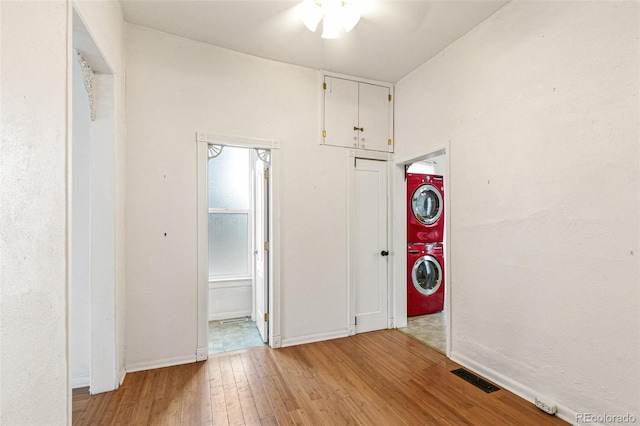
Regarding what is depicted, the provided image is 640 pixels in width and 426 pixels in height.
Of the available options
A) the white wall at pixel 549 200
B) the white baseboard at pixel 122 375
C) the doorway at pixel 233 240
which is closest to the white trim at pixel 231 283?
the doorway at pixel 233 240

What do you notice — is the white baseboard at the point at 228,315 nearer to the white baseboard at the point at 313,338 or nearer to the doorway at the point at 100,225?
the white baseboard at the point at 313,338

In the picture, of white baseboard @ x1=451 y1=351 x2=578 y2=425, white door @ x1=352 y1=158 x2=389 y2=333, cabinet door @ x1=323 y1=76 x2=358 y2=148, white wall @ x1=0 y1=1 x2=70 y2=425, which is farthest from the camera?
white door @ x1=352 y1=158 x2=389 y2=333

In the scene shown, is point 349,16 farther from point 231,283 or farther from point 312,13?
point 231,283

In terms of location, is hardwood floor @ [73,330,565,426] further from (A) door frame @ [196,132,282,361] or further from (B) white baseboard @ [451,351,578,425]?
(A) door frame @ [196,132,282,361]

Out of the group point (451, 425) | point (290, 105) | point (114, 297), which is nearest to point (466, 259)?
point (451, 425)

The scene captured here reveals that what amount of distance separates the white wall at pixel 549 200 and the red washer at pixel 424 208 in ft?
3.95

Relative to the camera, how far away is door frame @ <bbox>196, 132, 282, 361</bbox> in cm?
286

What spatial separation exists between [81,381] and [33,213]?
1.99 meters

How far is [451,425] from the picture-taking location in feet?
6.36

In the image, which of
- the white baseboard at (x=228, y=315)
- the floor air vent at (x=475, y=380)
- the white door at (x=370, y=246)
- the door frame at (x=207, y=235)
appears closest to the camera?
the floor air vent at (x=475, y=380)

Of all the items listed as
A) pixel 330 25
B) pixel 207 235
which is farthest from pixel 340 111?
pixel 207 235

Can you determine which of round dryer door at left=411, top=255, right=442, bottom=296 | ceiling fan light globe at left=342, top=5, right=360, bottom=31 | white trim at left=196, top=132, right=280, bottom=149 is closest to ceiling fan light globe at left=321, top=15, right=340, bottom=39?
ceiling fan light globe at left=342, top=5, right=360, bottom=31

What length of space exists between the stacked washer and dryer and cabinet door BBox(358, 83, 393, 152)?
2.40ft

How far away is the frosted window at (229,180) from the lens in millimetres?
4246
